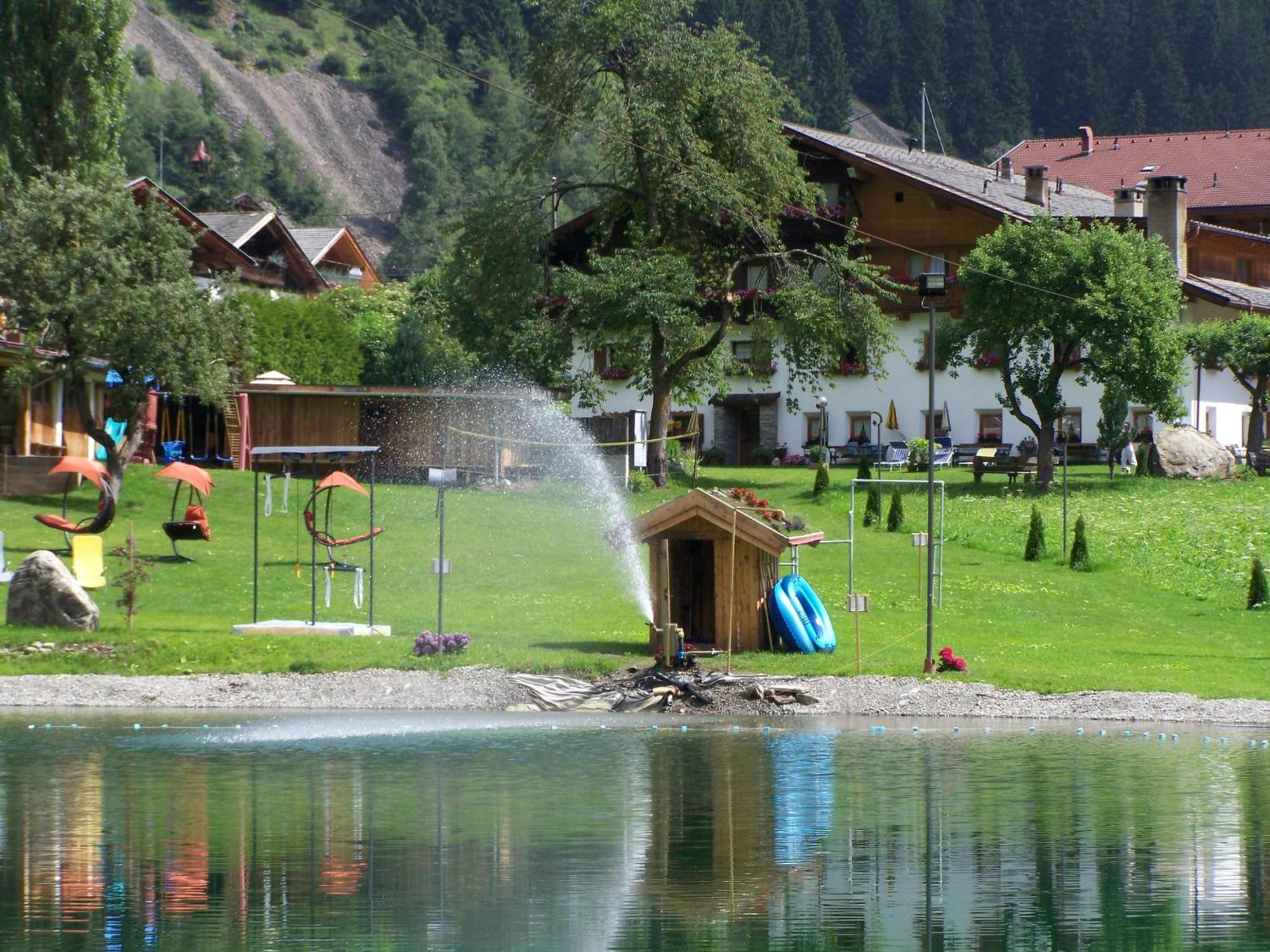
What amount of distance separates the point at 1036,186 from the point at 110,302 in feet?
137

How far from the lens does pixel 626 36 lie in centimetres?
5775

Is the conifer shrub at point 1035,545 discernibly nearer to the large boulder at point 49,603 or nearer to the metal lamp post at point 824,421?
the large boulder at point 49,603

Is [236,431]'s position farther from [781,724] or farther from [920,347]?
[781,724]

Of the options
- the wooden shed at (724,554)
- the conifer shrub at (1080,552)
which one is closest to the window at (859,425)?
the conifer shrub at (1080,552)

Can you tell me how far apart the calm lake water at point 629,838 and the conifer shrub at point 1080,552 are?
52.2 feet

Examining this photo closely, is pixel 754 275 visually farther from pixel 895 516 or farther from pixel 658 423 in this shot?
pixel 895 516

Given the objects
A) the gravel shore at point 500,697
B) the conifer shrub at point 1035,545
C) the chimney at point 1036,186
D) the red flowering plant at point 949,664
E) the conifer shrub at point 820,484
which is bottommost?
the gravel shore at point 500,697

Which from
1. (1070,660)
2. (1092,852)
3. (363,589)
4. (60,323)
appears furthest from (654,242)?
(1092,852)

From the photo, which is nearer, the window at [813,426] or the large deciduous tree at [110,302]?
the large deciduous tree at [110,302]

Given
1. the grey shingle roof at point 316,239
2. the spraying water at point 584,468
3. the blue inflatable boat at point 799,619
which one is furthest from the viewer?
the grey shingle roof at point 316,239

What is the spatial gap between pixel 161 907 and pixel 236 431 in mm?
45454

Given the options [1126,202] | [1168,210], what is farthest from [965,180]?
[1168,210]

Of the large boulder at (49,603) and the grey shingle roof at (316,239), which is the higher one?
the grey shingle roof at (316,239)

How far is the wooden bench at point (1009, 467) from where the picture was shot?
56656 mm
